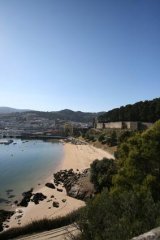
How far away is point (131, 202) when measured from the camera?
1211 centimetres

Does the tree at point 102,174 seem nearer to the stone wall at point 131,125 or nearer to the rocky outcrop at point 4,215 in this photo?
the rocky outcrop at point 4,215

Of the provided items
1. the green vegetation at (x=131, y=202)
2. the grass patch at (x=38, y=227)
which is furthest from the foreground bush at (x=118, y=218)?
the grass patch at (x=38, y=227)

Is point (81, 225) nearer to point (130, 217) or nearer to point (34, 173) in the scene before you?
point (130, 217)

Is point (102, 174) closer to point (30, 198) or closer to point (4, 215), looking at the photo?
point (30, 198)

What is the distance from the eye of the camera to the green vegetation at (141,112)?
10238 cm

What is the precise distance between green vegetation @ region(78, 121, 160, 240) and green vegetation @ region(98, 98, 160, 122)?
78861mm

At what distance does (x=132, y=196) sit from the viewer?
12500 millimetres

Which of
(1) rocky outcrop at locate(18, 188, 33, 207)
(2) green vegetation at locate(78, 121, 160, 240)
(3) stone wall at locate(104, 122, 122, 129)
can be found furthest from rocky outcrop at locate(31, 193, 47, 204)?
(3) stone wall at locate(104, 122, 122, 129)

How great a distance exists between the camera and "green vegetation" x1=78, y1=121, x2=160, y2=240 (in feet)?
33.4

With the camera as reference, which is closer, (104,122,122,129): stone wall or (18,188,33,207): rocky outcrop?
(18,188,33,207): rocky outcrop

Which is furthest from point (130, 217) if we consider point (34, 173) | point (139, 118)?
point (139, 118)

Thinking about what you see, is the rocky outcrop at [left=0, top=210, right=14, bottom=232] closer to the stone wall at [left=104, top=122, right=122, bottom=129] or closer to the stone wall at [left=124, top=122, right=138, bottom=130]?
the stone wall at [left=124, top=122, right=138, bottom=130]

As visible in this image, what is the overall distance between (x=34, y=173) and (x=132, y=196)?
2041 inches

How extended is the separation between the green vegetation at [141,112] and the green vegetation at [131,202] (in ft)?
259
